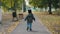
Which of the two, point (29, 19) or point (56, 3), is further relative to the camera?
point (56, 3)

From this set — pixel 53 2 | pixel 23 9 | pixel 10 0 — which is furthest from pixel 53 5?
pixel 23 9

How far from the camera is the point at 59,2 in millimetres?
51875

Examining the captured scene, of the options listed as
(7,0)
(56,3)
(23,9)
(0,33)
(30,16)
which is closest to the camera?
(0,33)

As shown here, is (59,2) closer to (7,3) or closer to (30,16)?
(7,3)

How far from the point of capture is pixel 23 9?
93.2 m

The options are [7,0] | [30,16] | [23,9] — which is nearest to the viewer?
[30,16]

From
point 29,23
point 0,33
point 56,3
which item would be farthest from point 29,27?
point 56,3

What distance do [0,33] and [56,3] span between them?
40238 millimetres

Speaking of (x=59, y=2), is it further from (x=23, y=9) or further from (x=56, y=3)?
(x=23, y=9)

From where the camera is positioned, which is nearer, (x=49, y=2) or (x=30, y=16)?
(x=30, y=16)

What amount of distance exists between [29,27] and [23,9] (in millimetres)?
77078

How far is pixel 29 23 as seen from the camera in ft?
53.0

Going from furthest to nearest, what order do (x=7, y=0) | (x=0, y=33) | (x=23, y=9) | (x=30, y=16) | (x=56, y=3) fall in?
(x=23, y=9)
(x=56, y=3)
(x=7, y=0)
(x=30, y=16)
(x=0, y=33)

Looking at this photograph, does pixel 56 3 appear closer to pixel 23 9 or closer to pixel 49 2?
pixel 49 2
